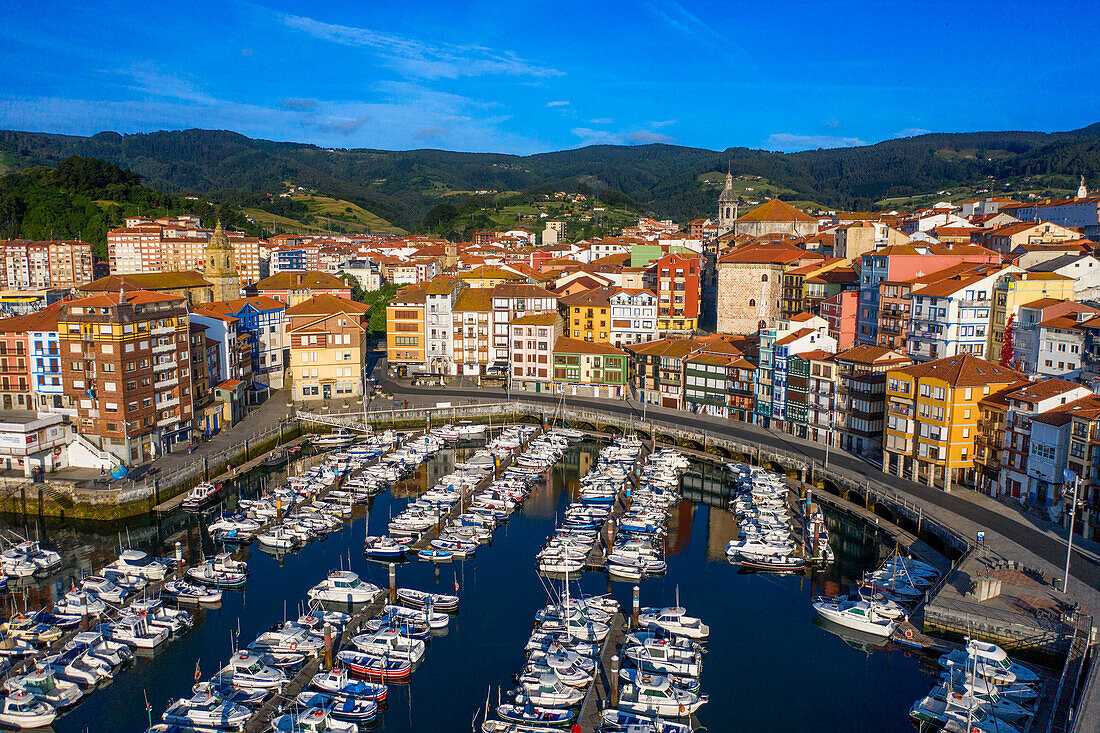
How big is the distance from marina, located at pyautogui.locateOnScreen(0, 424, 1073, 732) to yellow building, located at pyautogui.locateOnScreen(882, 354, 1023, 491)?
4.50 m

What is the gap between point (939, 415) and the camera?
123ft

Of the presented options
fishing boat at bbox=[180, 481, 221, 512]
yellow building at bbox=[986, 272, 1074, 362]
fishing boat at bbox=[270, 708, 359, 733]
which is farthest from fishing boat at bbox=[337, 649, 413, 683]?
yellow building at bbox=[986, 272, 1074, 362]

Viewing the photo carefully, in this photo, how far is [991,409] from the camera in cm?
3691

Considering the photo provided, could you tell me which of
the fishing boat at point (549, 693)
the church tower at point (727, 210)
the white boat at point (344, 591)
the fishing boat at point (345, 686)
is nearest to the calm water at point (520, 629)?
the fishing boat at point (345, 686)

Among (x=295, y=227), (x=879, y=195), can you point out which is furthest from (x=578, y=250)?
(x=879, y=195)

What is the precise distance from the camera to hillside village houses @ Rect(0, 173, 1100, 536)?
3822 centimetres

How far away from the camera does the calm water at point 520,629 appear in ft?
78.2

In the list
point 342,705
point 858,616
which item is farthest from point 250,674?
point 858,616

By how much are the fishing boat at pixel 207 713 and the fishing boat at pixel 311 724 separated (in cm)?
102

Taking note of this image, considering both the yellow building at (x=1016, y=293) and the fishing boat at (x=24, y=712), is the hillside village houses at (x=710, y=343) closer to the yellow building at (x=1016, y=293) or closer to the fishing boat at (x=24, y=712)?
the yellow building at (x=1016, y=293)

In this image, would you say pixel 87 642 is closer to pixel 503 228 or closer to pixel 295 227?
pixel 503 228

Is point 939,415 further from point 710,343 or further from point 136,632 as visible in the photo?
point 136,632

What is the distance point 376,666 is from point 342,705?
6.46ft

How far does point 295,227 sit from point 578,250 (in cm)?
7392
